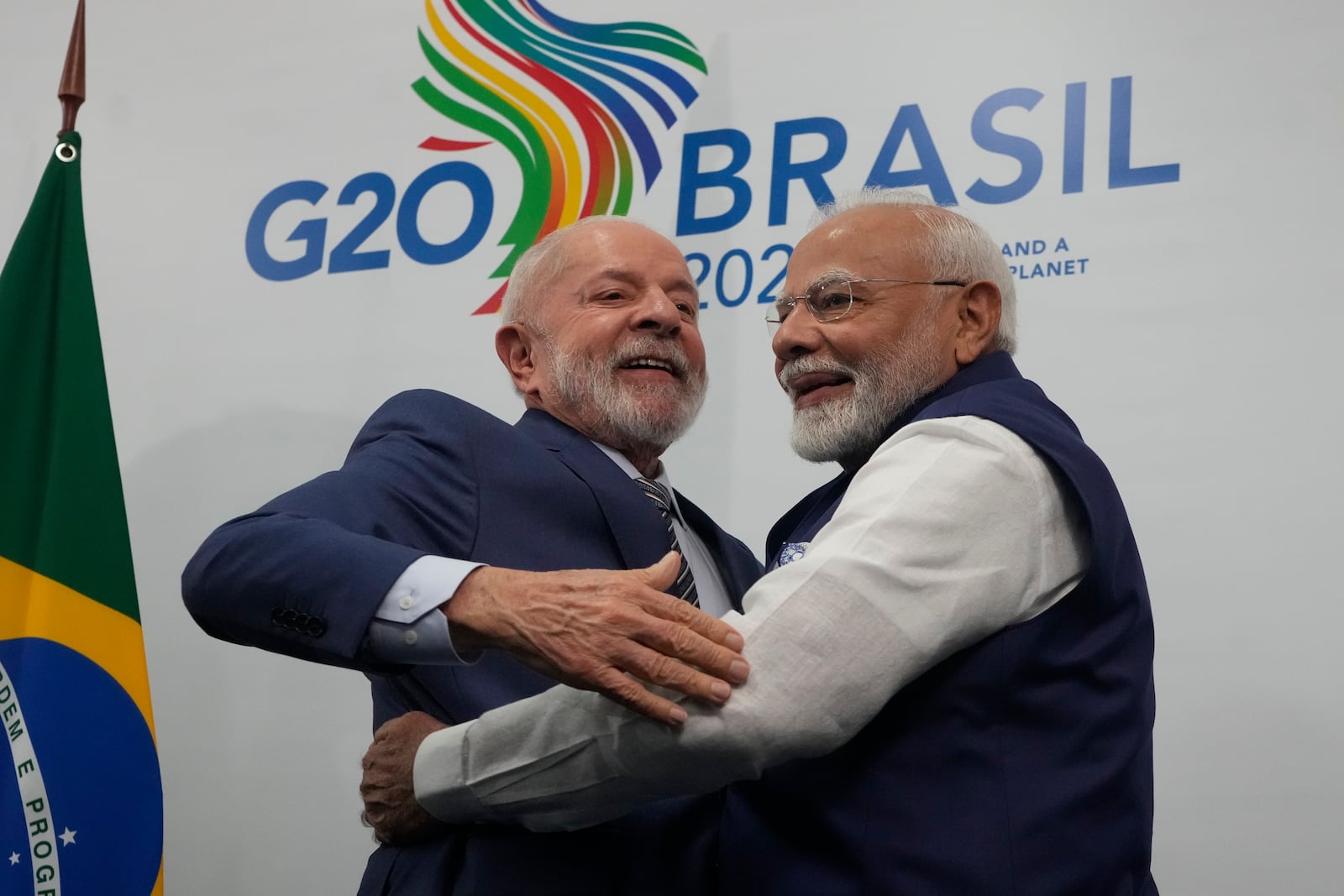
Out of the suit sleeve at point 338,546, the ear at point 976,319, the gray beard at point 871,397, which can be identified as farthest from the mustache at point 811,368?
the suit sleeve at point 338,546

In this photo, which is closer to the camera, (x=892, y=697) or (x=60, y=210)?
(x=892, y=697)

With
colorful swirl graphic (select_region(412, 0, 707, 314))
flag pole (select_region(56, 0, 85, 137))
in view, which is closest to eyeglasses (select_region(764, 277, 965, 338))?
colorful swirl graphic (select_region(412, 0, 707, 314))

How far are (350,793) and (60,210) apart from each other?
1.48m

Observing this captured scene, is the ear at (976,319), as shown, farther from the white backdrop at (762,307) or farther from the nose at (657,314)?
the white backdrop at (762,307)


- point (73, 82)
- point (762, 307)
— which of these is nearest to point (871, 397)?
point (762, 307)

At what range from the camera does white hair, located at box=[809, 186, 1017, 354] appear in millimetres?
2230

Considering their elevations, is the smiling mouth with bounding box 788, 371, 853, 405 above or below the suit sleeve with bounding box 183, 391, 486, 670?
above

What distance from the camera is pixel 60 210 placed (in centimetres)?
308

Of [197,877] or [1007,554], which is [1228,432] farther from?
[197,877]

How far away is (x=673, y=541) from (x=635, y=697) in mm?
708

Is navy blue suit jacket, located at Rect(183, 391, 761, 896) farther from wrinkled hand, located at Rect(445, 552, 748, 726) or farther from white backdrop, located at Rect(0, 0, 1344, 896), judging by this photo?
white backdrop, located at Rect(0, 0, 1344, 896)

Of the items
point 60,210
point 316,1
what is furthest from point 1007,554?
point 316,1

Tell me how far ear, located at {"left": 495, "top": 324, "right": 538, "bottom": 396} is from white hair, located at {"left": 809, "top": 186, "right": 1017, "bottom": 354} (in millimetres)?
624

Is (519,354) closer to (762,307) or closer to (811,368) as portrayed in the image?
(811,368)
